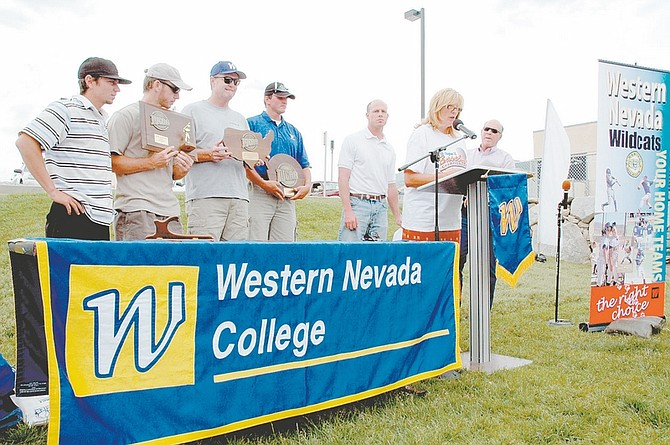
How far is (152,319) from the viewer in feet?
6.22

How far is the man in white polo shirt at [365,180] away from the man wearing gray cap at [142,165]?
1.37 meters

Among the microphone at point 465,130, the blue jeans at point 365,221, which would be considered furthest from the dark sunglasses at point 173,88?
the microphone at point 465,130

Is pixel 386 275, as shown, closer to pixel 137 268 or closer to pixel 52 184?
pixel 137 268

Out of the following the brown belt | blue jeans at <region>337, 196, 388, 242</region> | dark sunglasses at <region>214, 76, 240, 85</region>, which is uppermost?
dark sunglasses at <region>214, 76, 240, 85</region>

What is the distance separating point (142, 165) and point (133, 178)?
4.3 inches

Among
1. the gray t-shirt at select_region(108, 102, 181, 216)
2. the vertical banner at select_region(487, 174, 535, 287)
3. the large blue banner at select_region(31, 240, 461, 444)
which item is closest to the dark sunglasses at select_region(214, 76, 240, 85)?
the gray t-shirt at select_region(108, 102, 181, 216)

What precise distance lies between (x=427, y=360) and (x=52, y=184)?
6.85 feet

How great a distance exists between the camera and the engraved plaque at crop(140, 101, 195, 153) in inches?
114

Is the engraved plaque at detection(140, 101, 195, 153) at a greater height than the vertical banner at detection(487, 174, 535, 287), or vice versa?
the engraved plaque at detection(140, 101, 195, 153)

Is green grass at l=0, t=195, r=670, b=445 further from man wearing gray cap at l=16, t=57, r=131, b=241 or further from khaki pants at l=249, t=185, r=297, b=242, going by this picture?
khaki pants at l=249, t=185, r=297, b=242

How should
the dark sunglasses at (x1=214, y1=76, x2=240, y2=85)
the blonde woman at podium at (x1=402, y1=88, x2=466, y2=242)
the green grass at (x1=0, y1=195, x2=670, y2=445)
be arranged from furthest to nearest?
the blonde woman at podium at (x1=402, y1=88, x2=466, y2=242) < the dark sunglasses at (x1=214, y1=76, x2=240, y2=85) < the green grass at (x1=0, y1=195, x2=670, y2=445)

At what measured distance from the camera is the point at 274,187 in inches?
145

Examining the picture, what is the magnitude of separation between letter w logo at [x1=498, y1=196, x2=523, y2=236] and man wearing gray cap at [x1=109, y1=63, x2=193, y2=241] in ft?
6.02

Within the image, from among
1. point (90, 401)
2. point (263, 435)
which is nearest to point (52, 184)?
point (90, 401)
